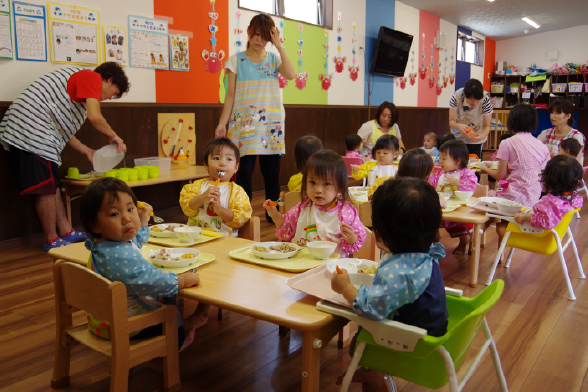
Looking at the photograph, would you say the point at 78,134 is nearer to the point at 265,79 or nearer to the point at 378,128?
the point at 265,79

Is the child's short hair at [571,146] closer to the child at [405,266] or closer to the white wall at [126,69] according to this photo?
the child at [405,266]

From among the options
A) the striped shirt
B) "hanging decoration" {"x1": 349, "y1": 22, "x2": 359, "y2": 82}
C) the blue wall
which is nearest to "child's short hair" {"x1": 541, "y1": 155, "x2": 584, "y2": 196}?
the striped shirt

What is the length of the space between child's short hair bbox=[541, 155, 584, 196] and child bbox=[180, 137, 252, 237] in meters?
1.73

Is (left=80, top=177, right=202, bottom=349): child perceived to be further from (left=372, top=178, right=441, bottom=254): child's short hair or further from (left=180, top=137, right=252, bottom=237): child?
(left=180, top=137, right=252, bottom=237): child

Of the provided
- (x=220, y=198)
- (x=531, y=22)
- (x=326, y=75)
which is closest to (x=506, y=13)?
(x=531, y=22)

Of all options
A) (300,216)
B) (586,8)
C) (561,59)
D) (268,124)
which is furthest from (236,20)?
(561,59)

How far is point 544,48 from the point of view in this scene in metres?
12.5

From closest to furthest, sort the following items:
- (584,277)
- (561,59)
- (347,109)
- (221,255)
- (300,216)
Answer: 1. (221,255)
2. (300,216)
3. (584,277)
4. (347,109)
5. (561,59)

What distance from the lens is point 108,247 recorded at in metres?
1.58

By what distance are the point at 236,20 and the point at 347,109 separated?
2503mm

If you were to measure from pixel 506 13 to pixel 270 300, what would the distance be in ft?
33.6

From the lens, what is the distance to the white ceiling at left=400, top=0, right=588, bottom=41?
8.97 m

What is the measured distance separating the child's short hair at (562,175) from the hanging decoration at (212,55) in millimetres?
3567

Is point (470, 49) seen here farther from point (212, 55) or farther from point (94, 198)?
point (94, 198)
